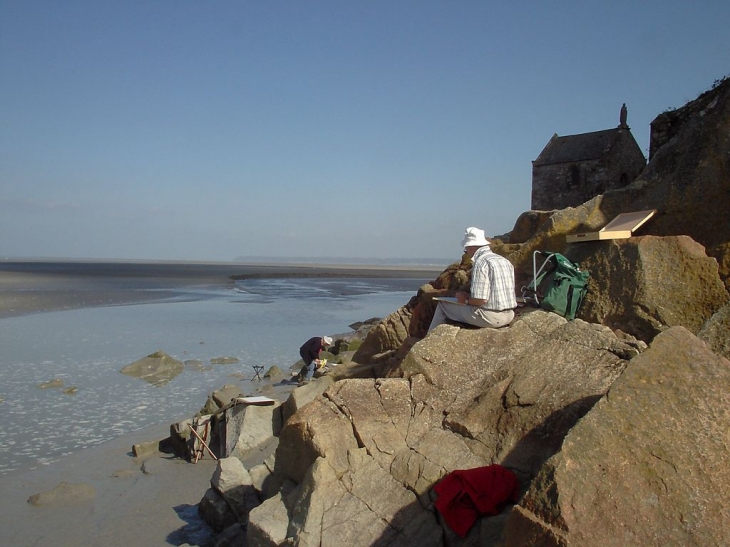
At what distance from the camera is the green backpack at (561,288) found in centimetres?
738

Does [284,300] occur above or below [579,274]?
below

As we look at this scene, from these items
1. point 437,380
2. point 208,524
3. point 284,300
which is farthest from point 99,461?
point 284,300

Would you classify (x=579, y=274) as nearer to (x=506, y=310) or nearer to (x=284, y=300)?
(x=506, y=310)

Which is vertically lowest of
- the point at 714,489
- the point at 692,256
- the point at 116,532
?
the point at 116,532

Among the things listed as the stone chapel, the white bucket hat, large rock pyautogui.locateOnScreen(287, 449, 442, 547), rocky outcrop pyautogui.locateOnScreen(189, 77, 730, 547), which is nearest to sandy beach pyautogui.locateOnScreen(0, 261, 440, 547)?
rocky outcrop pyautogui.locateOnScreen(189, 77, 730, 547)

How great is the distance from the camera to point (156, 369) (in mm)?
15711

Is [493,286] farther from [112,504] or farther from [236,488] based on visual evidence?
[112,504]

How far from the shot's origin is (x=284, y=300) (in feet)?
136

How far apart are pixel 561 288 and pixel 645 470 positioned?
3.64 m

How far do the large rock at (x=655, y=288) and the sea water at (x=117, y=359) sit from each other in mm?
8387

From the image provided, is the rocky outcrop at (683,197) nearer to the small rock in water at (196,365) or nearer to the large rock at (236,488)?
the large rock at (236,488)

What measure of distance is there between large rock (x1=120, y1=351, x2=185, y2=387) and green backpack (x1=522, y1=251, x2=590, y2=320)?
10.1m

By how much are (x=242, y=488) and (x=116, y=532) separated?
1.69m

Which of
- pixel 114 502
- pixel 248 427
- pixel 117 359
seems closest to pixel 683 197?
pixel 248 427
